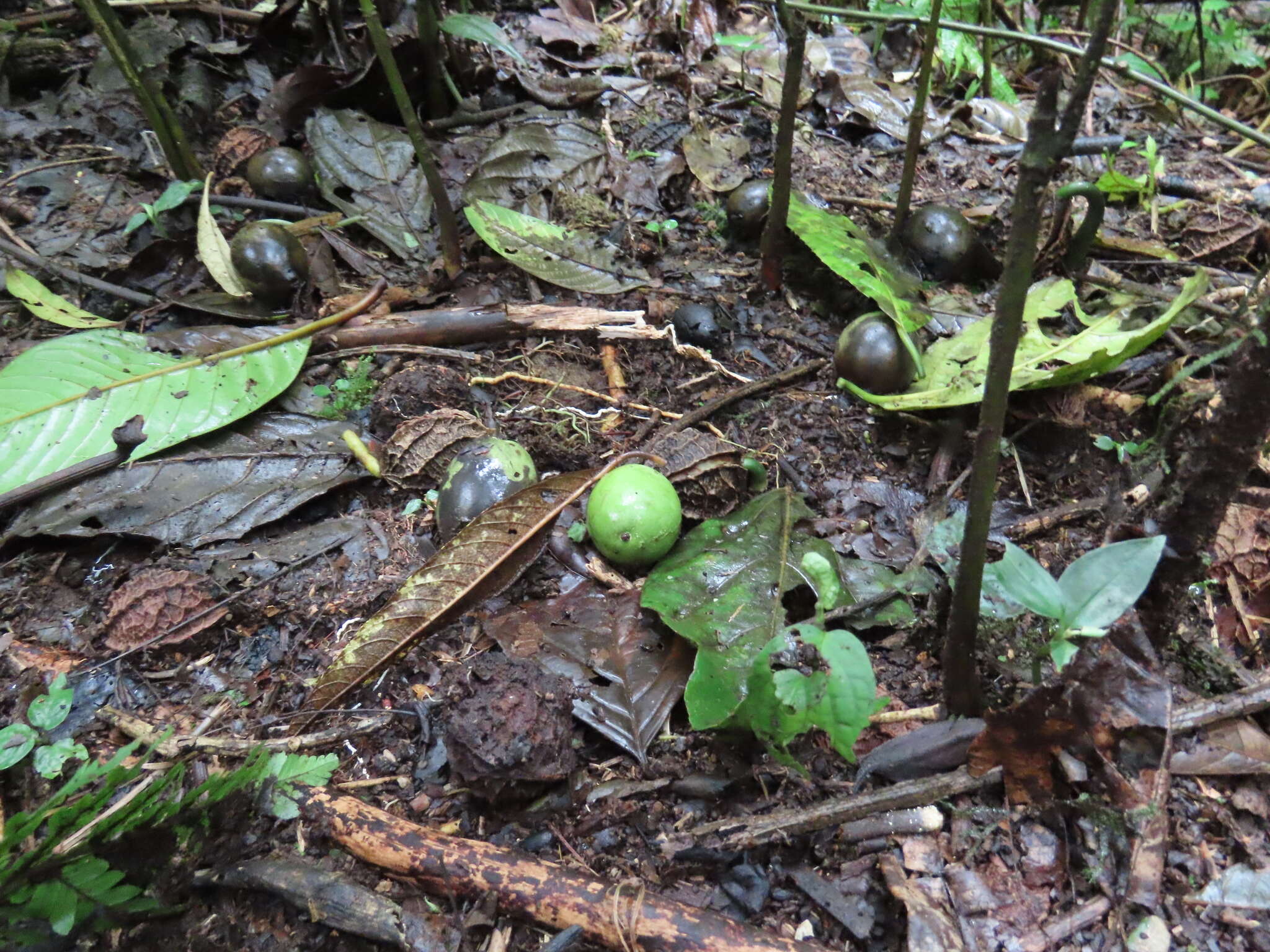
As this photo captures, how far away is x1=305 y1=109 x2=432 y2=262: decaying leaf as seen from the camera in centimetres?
411

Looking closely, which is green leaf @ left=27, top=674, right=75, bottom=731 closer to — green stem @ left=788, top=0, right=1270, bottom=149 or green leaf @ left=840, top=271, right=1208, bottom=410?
green leaf @ left=840, top=271, right=1208, bottom=410

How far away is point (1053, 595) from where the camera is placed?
71.0 inches

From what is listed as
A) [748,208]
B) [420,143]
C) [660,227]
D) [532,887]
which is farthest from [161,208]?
[532,887]

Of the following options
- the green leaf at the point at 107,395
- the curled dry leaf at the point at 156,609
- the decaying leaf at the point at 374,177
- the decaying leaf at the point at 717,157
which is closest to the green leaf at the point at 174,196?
the decaying leaf at the point at 374,177

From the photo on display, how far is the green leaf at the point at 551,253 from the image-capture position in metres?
3.83

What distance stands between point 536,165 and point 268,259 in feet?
5.18

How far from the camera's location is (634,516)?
2564mm

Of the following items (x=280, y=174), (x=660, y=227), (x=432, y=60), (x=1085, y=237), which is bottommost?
(x=660, y=227)

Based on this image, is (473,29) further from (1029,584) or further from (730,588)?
(1029,584)

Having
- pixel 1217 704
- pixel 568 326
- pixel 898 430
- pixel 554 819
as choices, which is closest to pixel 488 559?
pixel 554 819

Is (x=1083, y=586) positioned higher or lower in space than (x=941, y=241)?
Result: higher

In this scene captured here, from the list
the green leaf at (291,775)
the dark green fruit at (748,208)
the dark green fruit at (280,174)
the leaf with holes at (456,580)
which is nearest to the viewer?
the green leaf at (291,775)

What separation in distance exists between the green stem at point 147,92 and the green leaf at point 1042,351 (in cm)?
355

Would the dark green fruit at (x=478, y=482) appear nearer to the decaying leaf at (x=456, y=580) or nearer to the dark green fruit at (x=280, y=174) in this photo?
the decaying leaf at (x=456, y=580)
